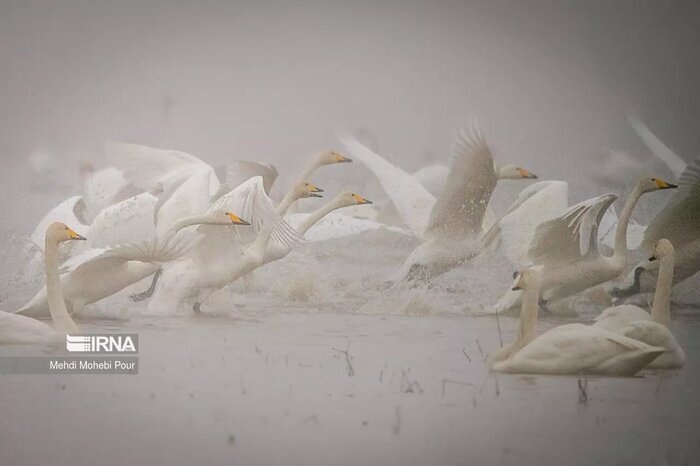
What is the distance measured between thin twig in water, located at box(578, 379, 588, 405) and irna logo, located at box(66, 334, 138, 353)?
1.75 m

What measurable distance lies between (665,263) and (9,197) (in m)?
2.65

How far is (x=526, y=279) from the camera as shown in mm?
3078

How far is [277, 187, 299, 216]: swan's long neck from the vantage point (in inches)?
124

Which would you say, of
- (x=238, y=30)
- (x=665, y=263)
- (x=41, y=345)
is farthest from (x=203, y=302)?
(x=665, y=263)

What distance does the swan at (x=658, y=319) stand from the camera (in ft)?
9.90

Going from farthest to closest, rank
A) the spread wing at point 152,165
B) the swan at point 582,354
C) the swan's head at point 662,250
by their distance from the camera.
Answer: the spread wing at point 152,165 → the swan's head at point 662,250 → the swan at point 582,354

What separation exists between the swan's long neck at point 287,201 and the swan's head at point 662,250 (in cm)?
144

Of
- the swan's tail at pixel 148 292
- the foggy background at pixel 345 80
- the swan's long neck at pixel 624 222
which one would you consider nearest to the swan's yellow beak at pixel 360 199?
the foggy background at pixel 345 80

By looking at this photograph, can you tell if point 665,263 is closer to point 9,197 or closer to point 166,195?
point 166,195

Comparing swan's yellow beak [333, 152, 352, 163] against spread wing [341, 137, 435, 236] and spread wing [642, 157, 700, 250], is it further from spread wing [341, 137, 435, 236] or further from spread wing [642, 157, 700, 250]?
spread wing [642, 157, 700, 250]

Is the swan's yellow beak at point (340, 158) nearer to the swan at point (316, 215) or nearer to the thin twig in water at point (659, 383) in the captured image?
the swan at point (316, 215)

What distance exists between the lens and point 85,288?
3.14 m

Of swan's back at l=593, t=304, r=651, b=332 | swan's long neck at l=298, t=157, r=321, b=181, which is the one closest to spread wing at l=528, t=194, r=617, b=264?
swan's back at l=593, t=304, r=651, b=332

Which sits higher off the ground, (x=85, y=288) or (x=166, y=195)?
(x=166, y=195)
